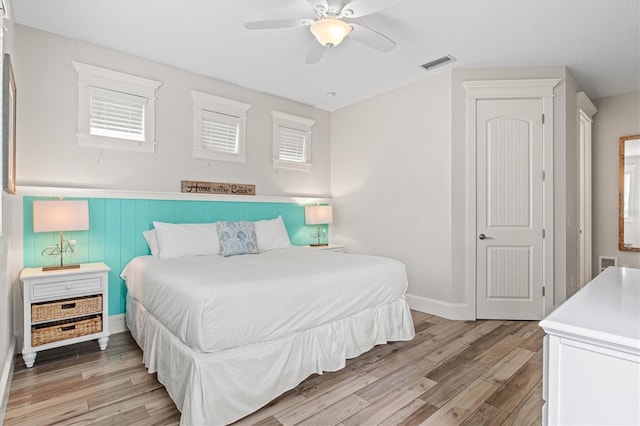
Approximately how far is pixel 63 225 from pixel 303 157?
10.4ft

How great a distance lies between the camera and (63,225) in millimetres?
2729

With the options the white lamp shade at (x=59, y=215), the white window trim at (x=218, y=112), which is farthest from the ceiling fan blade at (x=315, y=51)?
the white lamp shade at (x=59, y=215)

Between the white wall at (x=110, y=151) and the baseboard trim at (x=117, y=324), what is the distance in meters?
1.30

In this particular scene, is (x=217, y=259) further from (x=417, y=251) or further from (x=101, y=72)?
(x=417, y=251)

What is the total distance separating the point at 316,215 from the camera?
474 cm

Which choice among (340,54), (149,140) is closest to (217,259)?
(149,140)

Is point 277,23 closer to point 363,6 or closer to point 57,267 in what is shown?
point 363,6

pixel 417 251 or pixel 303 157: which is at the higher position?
pixel 303 157

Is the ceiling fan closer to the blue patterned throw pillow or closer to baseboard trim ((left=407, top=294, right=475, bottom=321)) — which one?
the blue patterned throw pillow

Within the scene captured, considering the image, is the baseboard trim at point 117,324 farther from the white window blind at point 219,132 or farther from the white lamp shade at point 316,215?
the white lamp shade at point 316,215

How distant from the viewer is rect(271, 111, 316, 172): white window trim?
4680 millimetres

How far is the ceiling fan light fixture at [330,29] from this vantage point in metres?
2.44

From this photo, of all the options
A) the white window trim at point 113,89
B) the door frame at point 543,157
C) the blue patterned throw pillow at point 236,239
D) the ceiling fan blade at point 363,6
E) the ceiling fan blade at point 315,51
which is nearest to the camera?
the ceiling fan blade at point 363,6

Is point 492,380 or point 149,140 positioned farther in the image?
point 149,140
